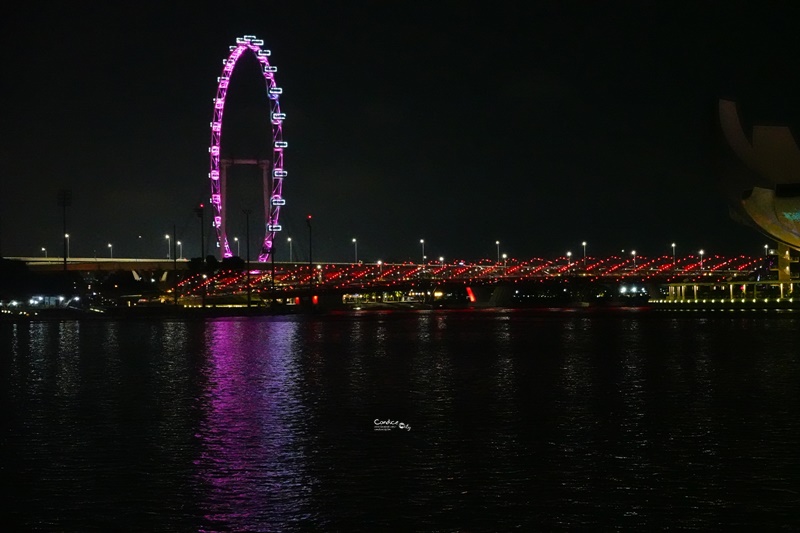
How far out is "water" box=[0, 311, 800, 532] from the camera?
9133 mm

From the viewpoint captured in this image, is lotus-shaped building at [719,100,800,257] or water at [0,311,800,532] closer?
water at [0,311,800,532]

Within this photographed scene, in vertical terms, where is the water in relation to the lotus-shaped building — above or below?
below

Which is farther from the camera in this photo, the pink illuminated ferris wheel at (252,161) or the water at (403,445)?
the pink illuminated ferris wheel at (252,161)

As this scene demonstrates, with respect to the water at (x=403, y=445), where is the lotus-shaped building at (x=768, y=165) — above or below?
above

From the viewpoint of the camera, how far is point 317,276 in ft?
308

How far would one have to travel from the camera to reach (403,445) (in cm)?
1248

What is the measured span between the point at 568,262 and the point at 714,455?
9668 centimetres

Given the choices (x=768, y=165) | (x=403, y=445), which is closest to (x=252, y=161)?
(x=768, y=165)

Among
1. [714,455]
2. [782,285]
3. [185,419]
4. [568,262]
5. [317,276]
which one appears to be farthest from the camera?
[568,262]

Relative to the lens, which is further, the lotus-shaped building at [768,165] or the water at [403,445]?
the lotus-shaped building at [768,165]

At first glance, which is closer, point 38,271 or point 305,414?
point 305,414

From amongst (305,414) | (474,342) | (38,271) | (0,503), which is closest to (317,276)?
(38,271)

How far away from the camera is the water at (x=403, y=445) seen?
913cm

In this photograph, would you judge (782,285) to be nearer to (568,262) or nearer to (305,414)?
(568,262)
